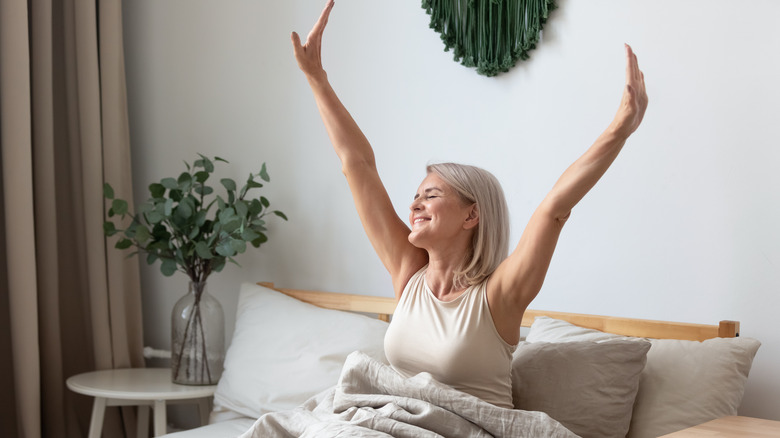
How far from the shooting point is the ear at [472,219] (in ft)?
5.56

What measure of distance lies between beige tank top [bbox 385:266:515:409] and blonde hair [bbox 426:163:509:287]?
0.04 m

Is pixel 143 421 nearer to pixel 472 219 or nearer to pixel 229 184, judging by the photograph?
pixel 229 184

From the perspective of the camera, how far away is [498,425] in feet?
4.47

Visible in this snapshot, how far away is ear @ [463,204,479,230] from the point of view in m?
1.69

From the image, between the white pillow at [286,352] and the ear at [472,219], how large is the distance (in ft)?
1.87

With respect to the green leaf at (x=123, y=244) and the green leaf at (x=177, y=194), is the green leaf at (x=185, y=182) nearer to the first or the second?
the green leaf at (x=177, y=194)

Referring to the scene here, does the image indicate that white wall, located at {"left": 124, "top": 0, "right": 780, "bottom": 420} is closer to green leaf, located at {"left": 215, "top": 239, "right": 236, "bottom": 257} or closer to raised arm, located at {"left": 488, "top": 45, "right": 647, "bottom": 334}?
green leaf, located at {"left": 215, "top": 239, "right": 236, "bottom": 257}

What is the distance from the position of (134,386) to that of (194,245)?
461mm

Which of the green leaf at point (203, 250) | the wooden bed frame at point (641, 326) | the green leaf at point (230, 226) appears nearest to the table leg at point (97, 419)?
the green leaf at point (203, 250)

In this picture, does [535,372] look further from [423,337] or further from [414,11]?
[414,11]

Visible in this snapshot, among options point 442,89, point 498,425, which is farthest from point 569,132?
point 498,425

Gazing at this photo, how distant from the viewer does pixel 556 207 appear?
1.47m

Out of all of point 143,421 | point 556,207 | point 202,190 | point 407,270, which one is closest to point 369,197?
point 407,270

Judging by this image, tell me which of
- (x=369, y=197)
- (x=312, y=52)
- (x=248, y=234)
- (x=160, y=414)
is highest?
(x=312, y=52)
